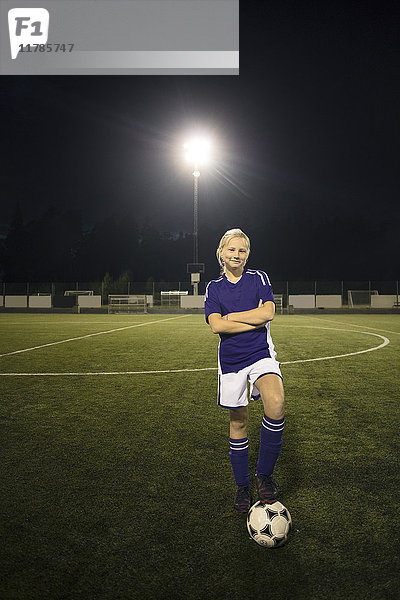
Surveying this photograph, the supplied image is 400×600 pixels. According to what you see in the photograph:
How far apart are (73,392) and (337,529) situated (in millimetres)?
4857

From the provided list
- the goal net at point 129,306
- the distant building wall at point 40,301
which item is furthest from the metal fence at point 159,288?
the goal net at point 129,306

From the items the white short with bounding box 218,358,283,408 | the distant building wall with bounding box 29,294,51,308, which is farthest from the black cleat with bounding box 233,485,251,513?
the distant building wall with bounding box 29,294,51,308

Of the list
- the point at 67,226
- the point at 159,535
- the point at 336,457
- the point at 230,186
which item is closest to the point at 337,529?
the point at 159,535

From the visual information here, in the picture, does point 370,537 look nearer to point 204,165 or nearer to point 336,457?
point 336,457

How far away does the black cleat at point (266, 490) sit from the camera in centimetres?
311

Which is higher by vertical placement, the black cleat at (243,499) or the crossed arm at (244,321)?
the crossed arm at (244,321)

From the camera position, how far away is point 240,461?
11.0 ft

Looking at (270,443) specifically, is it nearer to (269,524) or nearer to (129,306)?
(269,524)

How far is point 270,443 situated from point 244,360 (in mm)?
570

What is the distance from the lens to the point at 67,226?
3371 inches

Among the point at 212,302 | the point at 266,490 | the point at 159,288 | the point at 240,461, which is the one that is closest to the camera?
the point at 266,490

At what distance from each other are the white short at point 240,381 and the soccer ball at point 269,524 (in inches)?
26.4

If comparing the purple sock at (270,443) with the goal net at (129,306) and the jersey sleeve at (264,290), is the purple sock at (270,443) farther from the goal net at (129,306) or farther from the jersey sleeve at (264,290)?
the goal net at (129,306)


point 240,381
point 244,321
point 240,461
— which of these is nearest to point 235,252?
point 244,321
